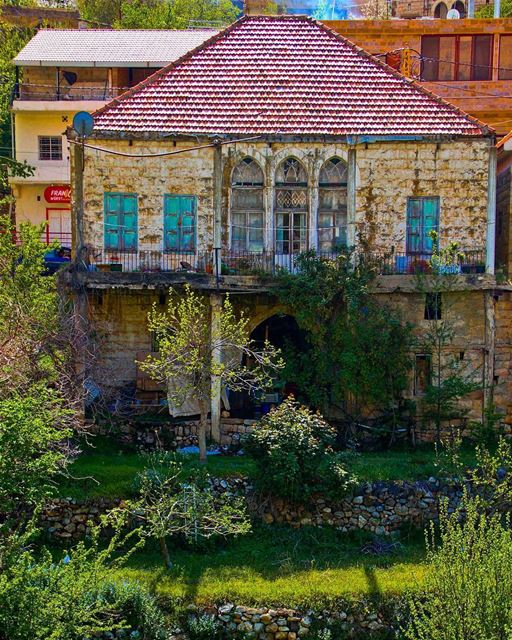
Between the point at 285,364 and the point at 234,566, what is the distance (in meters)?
6.10

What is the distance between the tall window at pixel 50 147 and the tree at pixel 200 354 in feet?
47.1

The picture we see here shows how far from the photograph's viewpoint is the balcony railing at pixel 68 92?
1447 inches

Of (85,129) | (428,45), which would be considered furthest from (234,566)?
(428,45)

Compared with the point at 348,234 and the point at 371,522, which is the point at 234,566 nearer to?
the point at 371,522

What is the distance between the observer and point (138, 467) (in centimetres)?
2247

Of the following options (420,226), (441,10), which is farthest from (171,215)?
(441,10)

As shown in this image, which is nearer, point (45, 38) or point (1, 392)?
point (1, 392)

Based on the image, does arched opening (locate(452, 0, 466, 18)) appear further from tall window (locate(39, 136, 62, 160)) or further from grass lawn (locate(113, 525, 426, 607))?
grass lawn (locate(113, 525, 426, 607))

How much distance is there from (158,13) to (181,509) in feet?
105

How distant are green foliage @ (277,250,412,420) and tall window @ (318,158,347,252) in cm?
133

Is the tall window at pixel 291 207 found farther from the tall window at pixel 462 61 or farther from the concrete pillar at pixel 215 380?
the tall window at pixel 462 61

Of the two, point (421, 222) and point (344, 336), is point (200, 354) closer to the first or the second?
point (344, 336)

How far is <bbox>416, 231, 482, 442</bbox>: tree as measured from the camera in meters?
24.5

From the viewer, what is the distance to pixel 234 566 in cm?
2034
